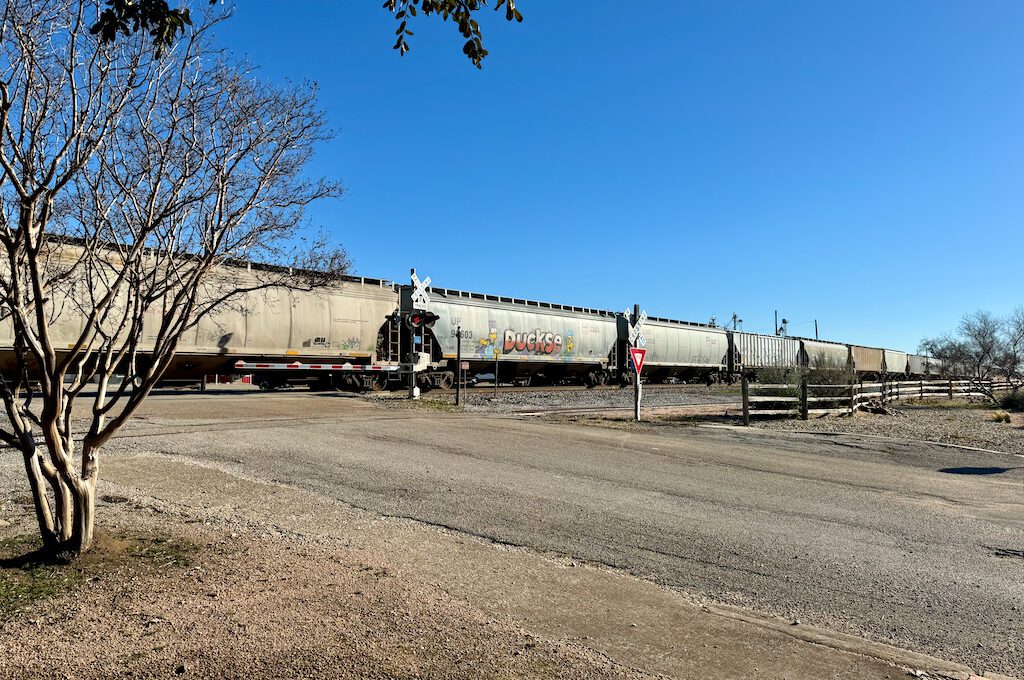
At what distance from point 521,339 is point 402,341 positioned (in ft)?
21.5

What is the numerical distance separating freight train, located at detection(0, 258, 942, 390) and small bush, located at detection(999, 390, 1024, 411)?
6137 millimetres

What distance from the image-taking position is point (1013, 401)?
28203mm

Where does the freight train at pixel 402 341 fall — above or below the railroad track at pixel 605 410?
above

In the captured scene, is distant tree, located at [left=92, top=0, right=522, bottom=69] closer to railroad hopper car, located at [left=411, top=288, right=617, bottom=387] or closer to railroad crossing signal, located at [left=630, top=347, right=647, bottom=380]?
railroad crossing signal, located at [left=630, top=347, right=647, bottom=380]

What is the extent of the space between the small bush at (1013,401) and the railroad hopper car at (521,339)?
18.1 m

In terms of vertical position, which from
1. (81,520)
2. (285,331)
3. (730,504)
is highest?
(285,331)

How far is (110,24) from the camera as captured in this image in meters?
3.53

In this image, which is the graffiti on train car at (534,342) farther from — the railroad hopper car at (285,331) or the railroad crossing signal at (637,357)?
the railroad crossing signal at (637,357)

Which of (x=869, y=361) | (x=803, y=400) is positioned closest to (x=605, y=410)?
(x=803, y=400)

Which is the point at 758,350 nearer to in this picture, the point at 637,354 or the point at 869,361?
the point at 869,361

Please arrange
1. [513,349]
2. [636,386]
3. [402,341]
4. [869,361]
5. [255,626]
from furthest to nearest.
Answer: [869,361]
[513,349]
[402,341]
[636,386]
[255,626]

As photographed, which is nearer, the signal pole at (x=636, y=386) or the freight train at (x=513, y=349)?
the signal pole at (x=636, y=386)

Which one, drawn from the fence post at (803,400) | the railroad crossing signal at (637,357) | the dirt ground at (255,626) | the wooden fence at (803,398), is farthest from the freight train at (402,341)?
the dirt ground at (255,626)

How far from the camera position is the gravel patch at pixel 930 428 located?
1470cm
